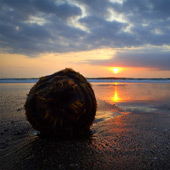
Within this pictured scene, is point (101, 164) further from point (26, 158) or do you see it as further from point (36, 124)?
point (36, 124)

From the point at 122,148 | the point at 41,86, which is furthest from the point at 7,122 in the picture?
the point at 122,148

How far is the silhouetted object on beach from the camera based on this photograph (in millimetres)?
2312

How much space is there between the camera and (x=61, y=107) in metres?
2.30

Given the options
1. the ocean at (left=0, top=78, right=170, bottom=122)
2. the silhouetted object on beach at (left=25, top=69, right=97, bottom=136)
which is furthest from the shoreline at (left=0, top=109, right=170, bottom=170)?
the ocean at (left=0, top=78, right=170, bottom=122)

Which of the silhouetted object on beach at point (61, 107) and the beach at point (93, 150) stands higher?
the silhouetted object on beach at point (61, 107)

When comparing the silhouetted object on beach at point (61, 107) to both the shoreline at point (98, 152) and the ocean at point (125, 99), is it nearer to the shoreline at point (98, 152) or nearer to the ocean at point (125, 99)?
the shoreline at point (98, 152)

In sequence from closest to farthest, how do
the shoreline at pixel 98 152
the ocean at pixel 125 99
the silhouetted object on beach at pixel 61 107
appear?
the shoreline at pixel 98 152
the silhouetted object on beach at pixel 61 107
the ocean at pixel 125 99

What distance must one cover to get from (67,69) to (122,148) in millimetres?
1626

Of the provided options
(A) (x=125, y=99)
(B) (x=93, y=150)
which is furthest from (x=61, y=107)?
(A) (x=125, y=99)

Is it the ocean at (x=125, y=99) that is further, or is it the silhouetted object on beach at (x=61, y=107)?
the ocean at (x=125, y=99)

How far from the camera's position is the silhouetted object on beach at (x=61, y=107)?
2312 millimetres

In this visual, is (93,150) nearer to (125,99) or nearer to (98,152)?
(98,152)

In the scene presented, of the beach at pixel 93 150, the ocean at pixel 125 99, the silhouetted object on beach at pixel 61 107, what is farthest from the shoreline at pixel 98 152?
the ocean at pixel 125 99

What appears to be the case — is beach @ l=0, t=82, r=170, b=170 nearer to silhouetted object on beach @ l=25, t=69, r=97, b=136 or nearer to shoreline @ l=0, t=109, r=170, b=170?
shoreline @ l=0, t=109, r=170, b=170
